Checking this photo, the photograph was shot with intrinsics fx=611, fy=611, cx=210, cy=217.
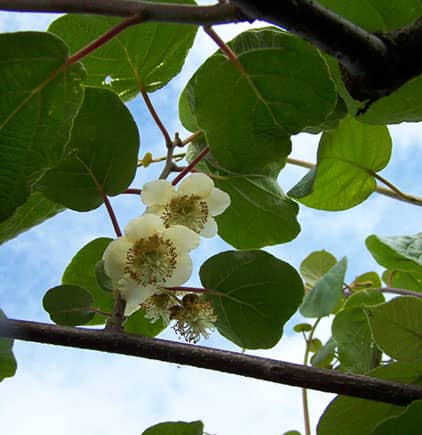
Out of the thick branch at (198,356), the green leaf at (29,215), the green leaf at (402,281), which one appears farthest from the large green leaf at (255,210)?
the green leaf at (402,281)

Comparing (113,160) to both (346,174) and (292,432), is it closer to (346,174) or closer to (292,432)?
(346,174)

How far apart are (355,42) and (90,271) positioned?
25.6 inches

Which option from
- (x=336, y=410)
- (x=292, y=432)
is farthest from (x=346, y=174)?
(x=292, y=432)

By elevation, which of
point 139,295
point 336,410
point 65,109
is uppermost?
point 65,109

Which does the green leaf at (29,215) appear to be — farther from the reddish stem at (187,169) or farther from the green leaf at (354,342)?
the green leaf at (354,342)

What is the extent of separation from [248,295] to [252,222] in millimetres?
183

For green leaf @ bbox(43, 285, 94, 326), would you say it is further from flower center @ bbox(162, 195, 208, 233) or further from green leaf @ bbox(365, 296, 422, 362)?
green leaf @ bbox(365, 296, 422, 362)

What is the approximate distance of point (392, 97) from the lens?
2.65 feet

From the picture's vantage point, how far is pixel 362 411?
0.82m

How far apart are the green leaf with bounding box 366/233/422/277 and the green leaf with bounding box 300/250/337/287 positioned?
432mm

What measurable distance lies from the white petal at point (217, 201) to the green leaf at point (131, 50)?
202 mm

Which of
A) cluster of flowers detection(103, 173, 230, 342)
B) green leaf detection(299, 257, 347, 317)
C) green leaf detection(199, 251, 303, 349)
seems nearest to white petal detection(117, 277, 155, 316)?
cluster of flowers detection(103, 173, 230, 342)

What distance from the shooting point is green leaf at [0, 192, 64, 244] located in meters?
0.91

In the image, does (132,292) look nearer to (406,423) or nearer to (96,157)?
(96,157)
